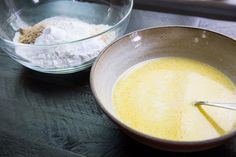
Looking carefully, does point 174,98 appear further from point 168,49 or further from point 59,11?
point 59,11

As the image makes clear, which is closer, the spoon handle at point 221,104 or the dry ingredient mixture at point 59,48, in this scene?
the spoon handle at point 221,104

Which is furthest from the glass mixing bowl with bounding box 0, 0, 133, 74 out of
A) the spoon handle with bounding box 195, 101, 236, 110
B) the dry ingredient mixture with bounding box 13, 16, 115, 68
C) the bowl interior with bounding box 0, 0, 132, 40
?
the spoon handle with bounding box 195, 101, 236, 110

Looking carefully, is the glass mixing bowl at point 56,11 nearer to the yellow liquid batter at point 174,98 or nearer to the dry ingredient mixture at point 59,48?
the dry ingredient mixture at point 59,48

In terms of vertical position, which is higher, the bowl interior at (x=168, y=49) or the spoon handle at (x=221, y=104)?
the bowl interior at (x=168, y=49)

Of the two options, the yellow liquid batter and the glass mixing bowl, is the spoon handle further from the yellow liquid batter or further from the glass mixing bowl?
the glass mixing bowl

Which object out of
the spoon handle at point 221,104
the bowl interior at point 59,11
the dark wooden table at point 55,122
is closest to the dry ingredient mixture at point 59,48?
the dark wooden table at point 55,122

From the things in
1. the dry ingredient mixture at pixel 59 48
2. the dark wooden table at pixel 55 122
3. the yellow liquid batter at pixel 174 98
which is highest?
the dry ingredient mixture at pixel 59 48

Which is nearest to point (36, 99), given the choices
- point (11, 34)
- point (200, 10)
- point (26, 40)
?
point (26, 40)
